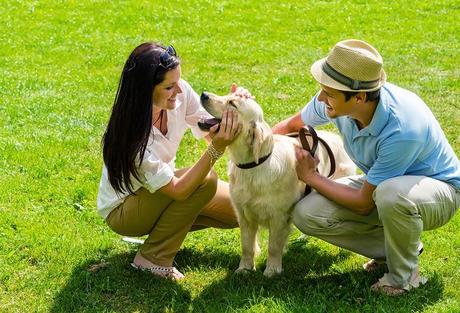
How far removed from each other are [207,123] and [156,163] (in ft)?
1.34

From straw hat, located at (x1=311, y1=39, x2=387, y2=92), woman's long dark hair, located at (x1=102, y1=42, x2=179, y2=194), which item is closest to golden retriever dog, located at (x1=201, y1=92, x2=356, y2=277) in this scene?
woman's long dark hair, located at (x1=102, y1=42, x2=179, y2=194)

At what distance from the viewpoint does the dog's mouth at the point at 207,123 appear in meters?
4.26

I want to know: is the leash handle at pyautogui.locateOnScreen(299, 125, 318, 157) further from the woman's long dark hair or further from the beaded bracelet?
the woman's long dark hair

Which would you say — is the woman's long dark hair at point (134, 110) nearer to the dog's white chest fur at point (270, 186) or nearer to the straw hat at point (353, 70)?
the dog's white chest fur at point (270, 186)

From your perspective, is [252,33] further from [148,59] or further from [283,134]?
[148,59]

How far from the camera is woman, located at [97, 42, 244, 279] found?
13.6 ft

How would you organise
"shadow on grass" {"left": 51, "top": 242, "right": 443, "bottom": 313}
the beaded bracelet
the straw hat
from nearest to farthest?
1. the straw hat
2. "shadow on grass" {"left": 51, "top": 242, "right": 443, "bottom": 313}
3. the beaded bracelet

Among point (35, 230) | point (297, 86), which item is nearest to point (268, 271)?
point (35, 230)

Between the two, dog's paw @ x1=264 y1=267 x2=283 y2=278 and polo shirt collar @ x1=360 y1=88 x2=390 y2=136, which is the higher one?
polo shirt collar @ x1=360 y1=88 x2=390 y2=136

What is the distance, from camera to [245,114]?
4250 mm

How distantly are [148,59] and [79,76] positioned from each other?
18.0 ft

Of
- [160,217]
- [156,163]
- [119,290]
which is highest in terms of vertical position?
[156,163]

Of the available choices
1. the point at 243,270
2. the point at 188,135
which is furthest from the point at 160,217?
the point at 188,135

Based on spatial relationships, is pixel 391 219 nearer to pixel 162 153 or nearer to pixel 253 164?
pixel 253 164
